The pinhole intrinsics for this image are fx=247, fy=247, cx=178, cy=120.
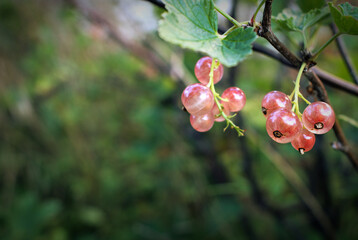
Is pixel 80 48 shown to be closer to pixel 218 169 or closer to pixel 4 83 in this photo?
pixel 4 83

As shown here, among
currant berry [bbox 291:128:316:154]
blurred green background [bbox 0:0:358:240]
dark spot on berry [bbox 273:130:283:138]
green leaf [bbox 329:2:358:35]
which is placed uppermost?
green leaf [bbox 329:2:358:35]

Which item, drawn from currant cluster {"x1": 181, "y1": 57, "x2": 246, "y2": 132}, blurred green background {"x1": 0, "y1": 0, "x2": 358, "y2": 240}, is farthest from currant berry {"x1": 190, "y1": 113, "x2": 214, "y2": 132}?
blurred green background {"x1": 0, "y1": 0, "x2": 358, "y2": 240}

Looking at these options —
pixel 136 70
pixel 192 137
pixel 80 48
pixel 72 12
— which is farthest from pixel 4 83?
pixel 192 137

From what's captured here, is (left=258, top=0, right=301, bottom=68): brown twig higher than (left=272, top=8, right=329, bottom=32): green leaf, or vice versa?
(left=258, top=0, right=301, bottom=68): brown twig

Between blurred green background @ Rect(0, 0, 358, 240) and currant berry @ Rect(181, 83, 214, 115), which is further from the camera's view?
blurred green background @ Rect(0, 0, 358, 240)

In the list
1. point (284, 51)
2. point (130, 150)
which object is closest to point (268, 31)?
point (284, 51)

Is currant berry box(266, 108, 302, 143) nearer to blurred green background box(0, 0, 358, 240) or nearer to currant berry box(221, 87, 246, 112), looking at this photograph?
currant berry box(221, 87, 246, 112)
